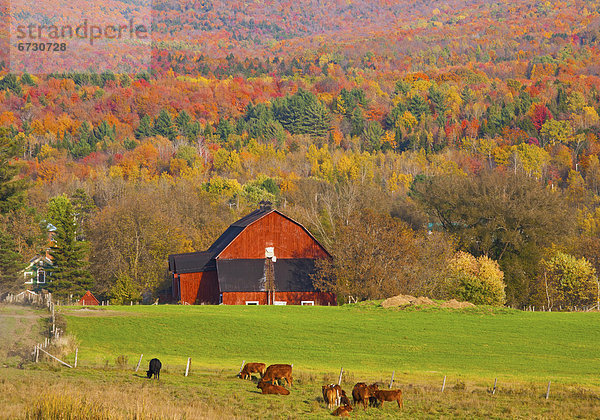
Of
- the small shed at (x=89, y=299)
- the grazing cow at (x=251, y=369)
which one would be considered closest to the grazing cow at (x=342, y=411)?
the grazing cow at (x=251, y=369)

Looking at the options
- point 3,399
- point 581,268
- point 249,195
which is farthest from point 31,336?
point 249,195

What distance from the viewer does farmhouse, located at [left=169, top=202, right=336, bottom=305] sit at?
76938 millimetres

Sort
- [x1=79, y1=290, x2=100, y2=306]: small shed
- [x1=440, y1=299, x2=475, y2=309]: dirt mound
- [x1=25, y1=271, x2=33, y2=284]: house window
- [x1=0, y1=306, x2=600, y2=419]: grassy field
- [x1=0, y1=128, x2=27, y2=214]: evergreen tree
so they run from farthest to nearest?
[x1=25, y1=271, x2=33, y2=284]: house window, [x1=79, y1=290, x2=100, y2=306]: small shed, [x1=0, y1=128, x2=27, y2=214]: evergreen tree, [x1=440, y1=299, x2=475, y2=309]: dirt mound, [x1=0, y1=306, x2=600, y2=419]: grassy field

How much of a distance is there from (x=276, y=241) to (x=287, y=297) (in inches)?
270

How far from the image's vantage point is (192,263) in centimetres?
8006

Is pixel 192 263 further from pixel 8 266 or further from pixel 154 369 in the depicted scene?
pixel 154 369

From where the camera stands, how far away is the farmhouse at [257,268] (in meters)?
76.9

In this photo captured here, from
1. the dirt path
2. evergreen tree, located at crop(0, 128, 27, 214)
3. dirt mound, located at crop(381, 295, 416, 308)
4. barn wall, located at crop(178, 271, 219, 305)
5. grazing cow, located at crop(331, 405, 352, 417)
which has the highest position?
evergreen tree, located at crop(0, 128, 27, 214)

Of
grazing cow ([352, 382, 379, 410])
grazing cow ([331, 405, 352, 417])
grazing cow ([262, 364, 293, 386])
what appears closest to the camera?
grazing cow ([331, 405, 352, 417])

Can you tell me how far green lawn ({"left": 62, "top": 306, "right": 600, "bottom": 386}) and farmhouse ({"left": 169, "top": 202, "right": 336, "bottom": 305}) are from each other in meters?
11.6

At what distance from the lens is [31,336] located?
4447cm

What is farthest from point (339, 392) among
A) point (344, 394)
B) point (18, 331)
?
point (18, 331)

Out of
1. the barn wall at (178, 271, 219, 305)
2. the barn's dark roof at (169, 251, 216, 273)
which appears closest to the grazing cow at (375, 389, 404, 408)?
the barn wall at (178, 271, 219, 305)

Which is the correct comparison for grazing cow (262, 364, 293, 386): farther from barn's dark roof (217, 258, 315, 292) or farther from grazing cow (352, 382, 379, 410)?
barn's dark roof (217, 258, 315, 292)
